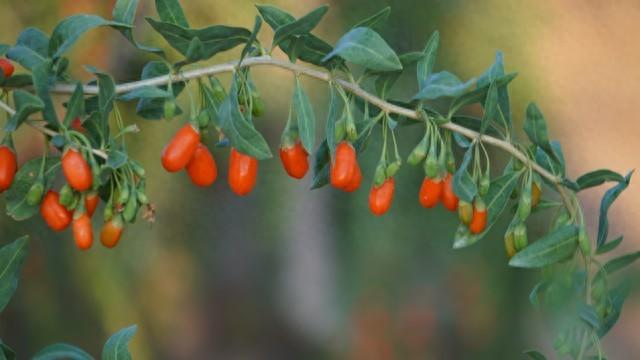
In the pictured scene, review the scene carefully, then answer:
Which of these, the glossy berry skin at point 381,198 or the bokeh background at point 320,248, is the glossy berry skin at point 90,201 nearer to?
the glossy berry skin at point 381,198

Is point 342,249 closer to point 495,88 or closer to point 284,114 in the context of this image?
point 284,114

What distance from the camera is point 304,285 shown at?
155 centimetres

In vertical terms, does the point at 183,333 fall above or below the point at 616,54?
below

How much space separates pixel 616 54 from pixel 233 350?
75 centimetres

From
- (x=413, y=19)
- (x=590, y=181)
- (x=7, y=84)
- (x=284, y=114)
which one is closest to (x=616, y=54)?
(x=413, y=19)

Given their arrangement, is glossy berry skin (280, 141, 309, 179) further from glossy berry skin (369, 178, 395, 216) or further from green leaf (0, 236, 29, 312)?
A: green leaf (0, 236, 29, 312)

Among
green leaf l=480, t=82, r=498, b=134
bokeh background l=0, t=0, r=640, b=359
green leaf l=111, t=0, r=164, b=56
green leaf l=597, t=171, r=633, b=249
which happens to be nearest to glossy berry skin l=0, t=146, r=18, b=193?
green leaf l=111, t=0, r=164, b=56

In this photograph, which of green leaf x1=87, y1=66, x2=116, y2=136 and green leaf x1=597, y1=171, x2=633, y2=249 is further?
green leaf x1=597, y1=171, x2=633, y2=249

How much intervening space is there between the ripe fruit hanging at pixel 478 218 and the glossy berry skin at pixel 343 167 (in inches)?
4.2

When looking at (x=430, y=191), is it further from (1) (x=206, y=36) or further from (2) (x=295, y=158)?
(1) (x=206, y=36)

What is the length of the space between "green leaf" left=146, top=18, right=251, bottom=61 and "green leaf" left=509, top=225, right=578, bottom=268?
259 mm

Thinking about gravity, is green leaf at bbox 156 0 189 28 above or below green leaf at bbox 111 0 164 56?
above

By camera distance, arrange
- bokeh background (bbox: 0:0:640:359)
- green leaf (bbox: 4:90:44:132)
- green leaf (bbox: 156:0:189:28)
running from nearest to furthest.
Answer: green leaf (bbox: 4:90:44:132) < green leaf (bbox: 156:0:189:28) < bokeh background (bbox: 0:0:640:359)

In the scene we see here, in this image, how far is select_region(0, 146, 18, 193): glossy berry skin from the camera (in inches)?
27.1
